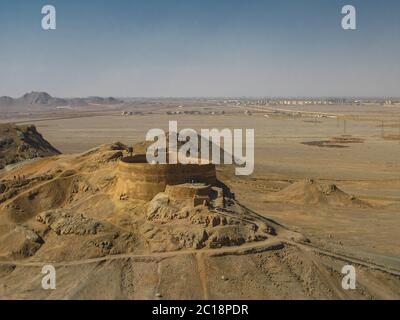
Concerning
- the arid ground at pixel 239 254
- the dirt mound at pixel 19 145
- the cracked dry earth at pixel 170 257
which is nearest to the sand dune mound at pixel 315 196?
the arid ground at pixel 239 254

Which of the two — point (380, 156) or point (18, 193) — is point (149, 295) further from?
point (380, 156)

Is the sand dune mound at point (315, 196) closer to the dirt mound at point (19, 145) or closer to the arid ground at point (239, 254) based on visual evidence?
the arid ground at point (239, 254)

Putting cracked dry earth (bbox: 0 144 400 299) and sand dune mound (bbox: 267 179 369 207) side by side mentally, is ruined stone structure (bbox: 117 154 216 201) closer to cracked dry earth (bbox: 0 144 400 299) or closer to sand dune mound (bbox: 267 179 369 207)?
cracked dry earth (bbox: 0 144 400 299)

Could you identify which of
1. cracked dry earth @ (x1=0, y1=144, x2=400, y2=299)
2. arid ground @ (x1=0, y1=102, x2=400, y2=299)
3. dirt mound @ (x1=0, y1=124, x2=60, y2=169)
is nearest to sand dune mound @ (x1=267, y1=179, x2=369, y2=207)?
arid ground @ (x1=0, y1=102, x2=400, y2=299)

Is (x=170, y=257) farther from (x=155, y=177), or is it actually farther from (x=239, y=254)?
(x=155, y=177)
